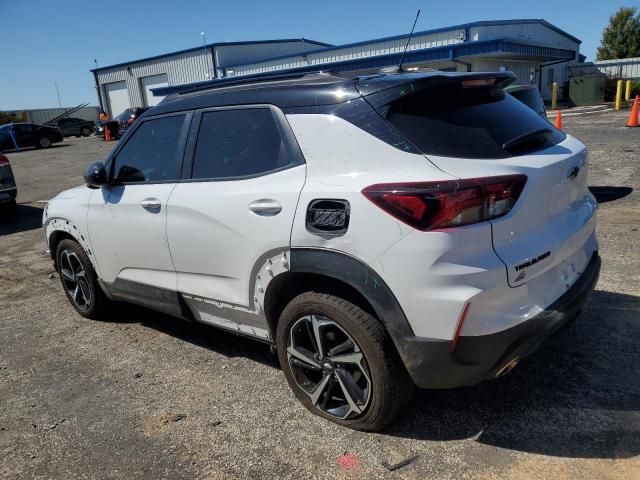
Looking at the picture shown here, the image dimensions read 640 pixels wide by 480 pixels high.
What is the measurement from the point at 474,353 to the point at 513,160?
91cm

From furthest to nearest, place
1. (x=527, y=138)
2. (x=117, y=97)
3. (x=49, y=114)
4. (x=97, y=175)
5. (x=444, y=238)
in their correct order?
(x=49, y=114) < (x=117, y=97) < (x=97, y=175) < (x=527, y=138) < (x=444, y=238)

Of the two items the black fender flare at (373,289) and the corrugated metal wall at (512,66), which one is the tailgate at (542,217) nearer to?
the black fender flare at (373,289)

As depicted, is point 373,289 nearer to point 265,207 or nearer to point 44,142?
point 265,207

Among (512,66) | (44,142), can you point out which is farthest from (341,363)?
(512,66)

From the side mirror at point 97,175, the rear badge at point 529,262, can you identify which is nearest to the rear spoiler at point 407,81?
the rear badge at point 529,262

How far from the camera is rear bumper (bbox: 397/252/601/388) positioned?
2348 millimetres

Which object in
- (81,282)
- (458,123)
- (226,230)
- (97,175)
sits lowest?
(81,282)

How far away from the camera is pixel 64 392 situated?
352 centimetres

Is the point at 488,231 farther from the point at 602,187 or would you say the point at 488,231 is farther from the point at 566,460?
the point at 602,187

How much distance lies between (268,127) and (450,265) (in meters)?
1.33

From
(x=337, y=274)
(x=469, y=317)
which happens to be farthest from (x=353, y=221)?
(x=469, y=317)

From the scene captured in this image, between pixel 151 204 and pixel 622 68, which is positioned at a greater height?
pixel 622 68

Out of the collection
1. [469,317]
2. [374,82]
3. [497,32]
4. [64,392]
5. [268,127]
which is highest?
[497,32]

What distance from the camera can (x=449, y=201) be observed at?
2.28 meters
